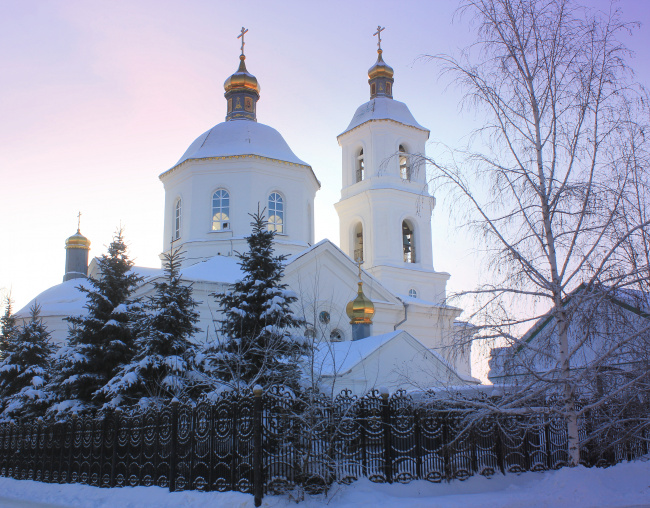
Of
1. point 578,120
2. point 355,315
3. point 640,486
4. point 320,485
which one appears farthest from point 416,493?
point 355,315

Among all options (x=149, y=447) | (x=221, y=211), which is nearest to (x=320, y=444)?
(x=149, y=447)

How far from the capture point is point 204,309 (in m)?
20.6

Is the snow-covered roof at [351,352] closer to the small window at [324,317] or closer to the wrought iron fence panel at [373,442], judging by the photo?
the small window at [324,317]

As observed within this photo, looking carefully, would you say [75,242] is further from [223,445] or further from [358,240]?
[223,445]

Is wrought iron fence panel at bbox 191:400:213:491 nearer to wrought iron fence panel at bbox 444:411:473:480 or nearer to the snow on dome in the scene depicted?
wrought iron fence panel at bbox 444:411:473:480

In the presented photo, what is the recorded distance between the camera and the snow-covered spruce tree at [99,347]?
14359 millimetres

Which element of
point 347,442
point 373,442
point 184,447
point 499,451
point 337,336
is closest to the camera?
point 347,442

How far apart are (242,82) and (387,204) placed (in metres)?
9.12

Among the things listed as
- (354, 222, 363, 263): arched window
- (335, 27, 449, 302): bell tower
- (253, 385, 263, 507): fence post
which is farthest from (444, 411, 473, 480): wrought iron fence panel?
(354, 222, 363, 263): arched window

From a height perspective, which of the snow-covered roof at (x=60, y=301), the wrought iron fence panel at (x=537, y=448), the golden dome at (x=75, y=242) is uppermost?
the golden dome at (x=75, y=242)

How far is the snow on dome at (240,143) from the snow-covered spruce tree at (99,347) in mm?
10174

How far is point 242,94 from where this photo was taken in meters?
29.9

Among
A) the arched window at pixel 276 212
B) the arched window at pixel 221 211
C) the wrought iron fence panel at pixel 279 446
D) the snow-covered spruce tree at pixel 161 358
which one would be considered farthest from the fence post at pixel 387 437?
the arched window at pixel 221 211

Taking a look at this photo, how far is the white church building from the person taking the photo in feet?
66.5
